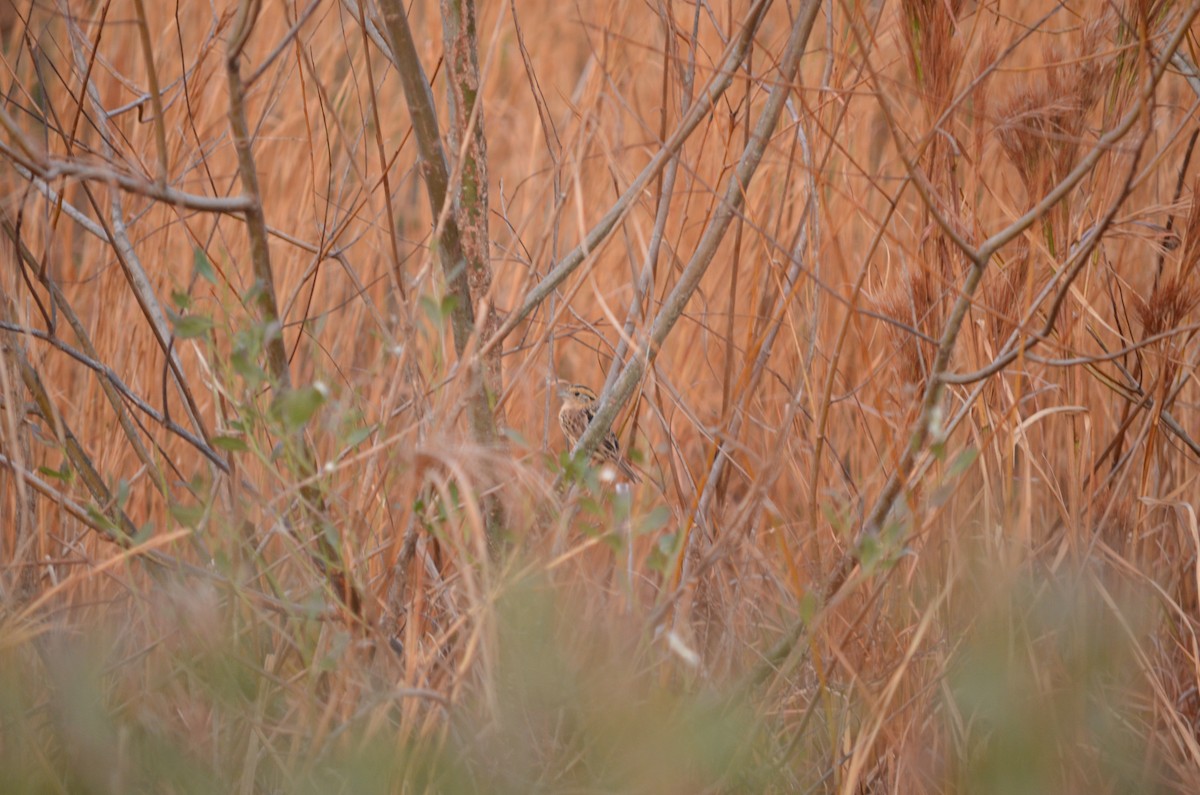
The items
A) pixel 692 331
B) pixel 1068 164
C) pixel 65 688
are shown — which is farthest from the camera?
pixel 692 331

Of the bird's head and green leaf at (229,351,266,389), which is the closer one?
green leaf at (229,351,266,389)

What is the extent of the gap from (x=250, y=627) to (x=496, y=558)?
14.3 inches

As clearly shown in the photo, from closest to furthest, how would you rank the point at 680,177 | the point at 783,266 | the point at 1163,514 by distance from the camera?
the point at 783,266, the point at 1163,514, the point at 680,177

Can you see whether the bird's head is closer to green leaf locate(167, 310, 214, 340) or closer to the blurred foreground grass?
the blurred foreground grass

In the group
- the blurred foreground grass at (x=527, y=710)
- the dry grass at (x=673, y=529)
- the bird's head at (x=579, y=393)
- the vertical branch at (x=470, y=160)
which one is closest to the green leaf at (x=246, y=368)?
the dry grass at (x=673, y=529)

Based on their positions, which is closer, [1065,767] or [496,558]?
[1065,767]

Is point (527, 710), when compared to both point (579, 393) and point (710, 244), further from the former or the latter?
point (579, 393)

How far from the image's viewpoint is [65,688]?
47.6 inches

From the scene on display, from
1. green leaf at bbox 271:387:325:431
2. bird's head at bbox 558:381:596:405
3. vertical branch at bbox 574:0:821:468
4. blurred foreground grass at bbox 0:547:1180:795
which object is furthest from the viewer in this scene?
bird's head at bbox 558:381:596:405

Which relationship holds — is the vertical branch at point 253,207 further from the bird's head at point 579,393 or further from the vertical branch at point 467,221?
the bird's head at point 579,393

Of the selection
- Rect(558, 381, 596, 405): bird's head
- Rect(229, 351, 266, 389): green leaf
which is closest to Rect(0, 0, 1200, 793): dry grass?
Rect(229, 351, 266, 389): green leaf

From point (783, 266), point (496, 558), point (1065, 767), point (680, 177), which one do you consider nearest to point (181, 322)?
point (496, 558)

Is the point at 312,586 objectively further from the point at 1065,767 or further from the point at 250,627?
the point at 1065,767

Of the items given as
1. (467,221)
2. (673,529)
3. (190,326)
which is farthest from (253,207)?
(673,529)
